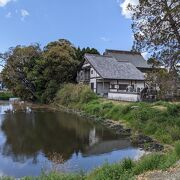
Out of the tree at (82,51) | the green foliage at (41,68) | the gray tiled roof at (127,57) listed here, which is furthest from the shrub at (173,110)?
the gray tiled roof at (127,57)

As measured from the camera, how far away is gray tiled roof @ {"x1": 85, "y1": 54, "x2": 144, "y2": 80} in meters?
39.9

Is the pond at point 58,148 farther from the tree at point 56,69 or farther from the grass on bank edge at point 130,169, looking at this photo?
the tree at point 56,69

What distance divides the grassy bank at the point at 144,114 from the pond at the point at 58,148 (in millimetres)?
1765

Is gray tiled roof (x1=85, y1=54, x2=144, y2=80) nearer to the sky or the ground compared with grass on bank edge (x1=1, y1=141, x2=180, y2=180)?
nearer to the sky

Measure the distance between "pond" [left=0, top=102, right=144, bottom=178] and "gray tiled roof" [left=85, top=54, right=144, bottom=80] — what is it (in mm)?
16710

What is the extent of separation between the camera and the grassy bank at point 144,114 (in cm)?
1730

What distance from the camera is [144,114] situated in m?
21.0

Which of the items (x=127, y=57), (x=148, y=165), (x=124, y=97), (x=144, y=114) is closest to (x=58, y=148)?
(x=144, y=114)

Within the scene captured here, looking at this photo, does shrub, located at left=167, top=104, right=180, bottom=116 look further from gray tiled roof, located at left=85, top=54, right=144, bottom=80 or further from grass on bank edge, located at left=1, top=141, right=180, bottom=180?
gray tiled roof, located at left=85, top=54, right=144, bottom=80

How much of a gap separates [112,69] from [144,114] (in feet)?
68.1

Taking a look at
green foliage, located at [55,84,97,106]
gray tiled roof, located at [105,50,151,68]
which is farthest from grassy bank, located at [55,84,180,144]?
gray tiled roof, located at [105,50,151,68]

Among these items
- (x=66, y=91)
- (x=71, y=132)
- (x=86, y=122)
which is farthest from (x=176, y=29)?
(x=66, y=91)

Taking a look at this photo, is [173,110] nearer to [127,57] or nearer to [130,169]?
[130,169]

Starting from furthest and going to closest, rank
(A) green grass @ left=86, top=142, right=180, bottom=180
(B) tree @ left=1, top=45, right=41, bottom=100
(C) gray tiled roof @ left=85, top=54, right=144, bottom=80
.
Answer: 1. (B) tree @ left=1, top=45, right=41, bottom=100
2. (C) gray tiled roof @ left=85, top=54, right=144, bottom=80
3. (A) green grass @ left=86, top=142, right=180, bottom=180
